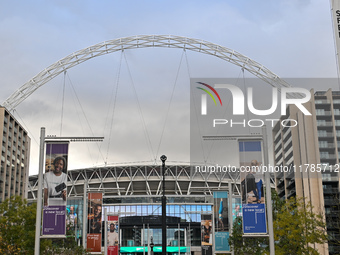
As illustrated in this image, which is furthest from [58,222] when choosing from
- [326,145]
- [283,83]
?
[326,145]

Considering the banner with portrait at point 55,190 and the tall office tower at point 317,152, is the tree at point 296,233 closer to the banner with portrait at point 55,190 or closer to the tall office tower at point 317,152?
the banner with portrait at point 55,190

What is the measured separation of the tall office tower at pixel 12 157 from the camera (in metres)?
112

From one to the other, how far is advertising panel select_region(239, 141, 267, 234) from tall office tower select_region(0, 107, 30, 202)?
84.2 meters

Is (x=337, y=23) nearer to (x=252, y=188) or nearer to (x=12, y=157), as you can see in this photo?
(x=252, y=188)

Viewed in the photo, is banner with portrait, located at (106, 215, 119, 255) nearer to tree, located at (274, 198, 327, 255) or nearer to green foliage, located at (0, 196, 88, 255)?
green foliage, located at (0, 196, 88, 255)

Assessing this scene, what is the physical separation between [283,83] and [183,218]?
3329 inches

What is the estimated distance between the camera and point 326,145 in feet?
418

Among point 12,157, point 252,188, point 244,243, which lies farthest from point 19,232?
point 12,157

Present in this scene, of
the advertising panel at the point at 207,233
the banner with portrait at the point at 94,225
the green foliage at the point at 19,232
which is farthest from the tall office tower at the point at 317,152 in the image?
the green foliage at the point at 19,232

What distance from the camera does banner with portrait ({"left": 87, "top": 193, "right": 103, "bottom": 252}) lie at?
6034 cm

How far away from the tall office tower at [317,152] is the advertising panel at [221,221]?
56662mm

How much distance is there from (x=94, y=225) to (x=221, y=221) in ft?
55.1

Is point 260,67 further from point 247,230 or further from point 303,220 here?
point 247,230

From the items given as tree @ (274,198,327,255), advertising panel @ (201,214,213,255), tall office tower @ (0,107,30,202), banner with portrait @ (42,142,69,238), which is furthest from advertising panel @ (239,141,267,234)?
tall office tower @ (0,107,30,202)
